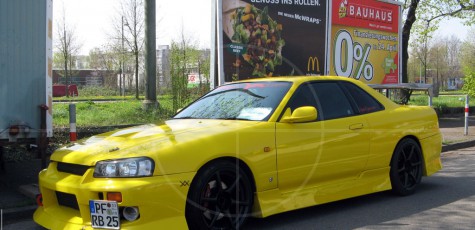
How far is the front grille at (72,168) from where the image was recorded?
4.19 m

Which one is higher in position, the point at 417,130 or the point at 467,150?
the point at 417,130

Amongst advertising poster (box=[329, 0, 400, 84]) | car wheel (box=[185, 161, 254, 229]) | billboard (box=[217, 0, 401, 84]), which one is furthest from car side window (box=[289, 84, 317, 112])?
advertising poster (box=[329, 0, 400, 84])

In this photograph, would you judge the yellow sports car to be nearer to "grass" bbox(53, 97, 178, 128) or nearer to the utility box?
the utility box

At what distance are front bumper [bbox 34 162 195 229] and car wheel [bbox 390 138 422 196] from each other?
307cm

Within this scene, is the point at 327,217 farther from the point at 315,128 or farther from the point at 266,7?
the point at 266,7

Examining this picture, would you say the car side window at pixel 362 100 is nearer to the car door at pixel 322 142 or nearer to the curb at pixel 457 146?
the car door at pixel 322 142

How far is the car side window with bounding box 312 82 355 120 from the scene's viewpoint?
215 inches

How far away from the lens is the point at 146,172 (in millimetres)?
3922

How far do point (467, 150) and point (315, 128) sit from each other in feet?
25.1

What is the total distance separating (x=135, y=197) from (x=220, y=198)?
895 mm

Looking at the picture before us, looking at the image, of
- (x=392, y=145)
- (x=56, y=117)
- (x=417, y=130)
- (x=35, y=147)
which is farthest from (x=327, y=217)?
(x=56, y=117)

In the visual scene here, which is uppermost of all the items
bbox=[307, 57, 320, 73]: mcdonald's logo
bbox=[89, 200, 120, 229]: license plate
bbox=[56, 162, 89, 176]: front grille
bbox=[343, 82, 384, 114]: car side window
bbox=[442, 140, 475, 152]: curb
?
bbox=[307, 57, 320, 73]: mcdonald's logo

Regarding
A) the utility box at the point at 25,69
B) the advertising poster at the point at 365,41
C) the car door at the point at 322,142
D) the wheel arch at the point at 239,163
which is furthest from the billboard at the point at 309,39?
the wheel arch at the point at 239,163

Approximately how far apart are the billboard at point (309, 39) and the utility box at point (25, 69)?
4.30m
